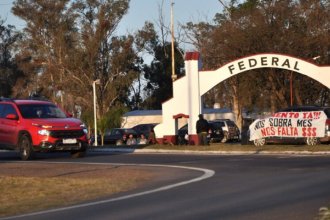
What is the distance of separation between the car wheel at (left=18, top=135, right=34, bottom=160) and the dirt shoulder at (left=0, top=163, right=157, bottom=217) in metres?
2.39

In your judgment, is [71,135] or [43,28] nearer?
[71,135]

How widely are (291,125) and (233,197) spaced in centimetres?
1747

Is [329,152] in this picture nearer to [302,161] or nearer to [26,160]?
[302,161]

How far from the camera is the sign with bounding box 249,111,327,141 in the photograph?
29.4 metres

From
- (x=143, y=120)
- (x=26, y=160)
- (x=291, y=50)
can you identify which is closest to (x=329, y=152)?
(x=26, y=160)

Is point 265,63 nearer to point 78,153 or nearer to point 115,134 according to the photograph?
point 78,153

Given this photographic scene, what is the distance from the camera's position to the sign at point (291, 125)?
96.4 feet

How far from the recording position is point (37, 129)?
23.9m

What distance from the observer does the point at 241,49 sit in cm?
4866

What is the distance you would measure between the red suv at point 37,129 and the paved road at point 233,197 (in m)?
5.82

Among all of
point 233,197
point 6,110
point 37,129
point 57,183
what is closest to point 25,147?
point 37,129

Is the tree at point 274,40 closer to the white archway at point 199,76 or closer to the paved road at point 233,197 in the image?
the white archway at point 199,76

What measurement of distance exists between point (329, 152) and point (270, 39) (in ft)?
80.3

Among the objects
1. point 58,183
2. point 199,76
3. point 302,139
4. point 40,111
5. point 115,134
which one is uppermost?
point 199,76
